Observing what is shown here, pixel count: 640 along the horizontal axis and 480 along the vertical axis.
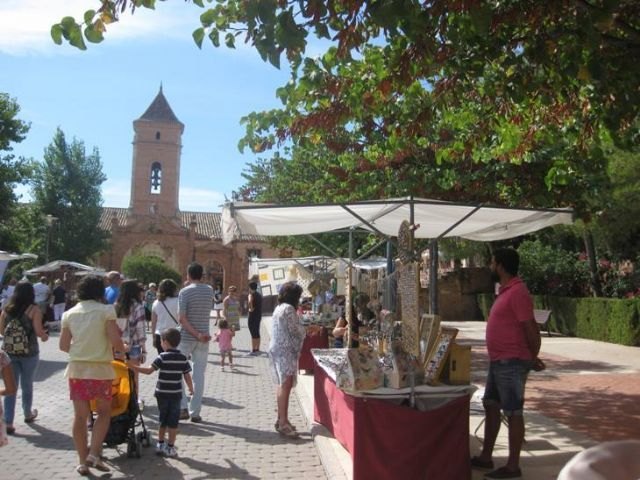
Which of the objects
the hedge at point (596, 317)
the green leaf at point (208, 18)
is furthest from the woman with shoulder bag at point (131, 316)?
the hedge at point (596, 317)

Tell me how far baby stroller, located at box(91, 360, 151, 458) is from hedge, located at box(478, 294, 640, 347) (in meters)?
14.0

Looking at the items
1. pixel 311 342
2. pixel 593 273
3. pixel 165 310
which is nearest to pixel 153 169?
pixel 593 273

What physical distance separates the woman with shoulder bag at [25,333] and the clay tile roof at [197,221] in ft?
157

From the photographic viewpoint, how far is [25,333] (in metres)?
6.92

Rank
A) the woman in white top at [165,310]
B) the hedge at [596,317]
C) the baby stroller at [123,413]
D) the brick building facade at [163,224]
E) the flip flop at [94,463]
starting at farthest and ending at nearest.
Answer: the brick building facade at [163,224] < the hedge at [596,317] < the woman in white top at [165,310] < the baby stroller at [123,413] < the flip flop at [94,463]

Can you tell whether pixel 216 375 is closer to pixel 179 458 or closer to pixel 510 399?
pixel 179 458

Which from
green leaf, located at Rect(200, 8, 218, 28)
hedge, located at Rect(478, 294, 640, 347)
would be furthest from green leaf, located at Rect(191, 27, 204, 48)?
hedge, located at Rect(478, 294, 640, 347)

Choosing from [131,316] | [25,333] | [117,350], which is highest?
[131,316]

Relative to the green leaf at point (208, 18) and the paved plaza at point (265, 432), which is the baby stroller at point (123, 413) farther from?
the green leaf at point (208, 18)

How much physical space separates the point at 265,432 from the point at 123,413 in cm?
188

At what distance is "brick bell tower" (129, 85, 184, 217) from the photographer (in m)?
57.0

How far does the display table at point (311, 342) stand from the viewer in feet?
36.1

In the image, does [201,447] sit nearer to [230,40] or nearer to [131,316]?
[131,316]

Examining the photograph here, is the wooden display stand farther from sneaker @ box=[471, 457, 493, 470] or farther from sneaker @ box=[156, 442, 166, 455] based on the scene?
sneaker @ box=[156, 442, 166, 455]
